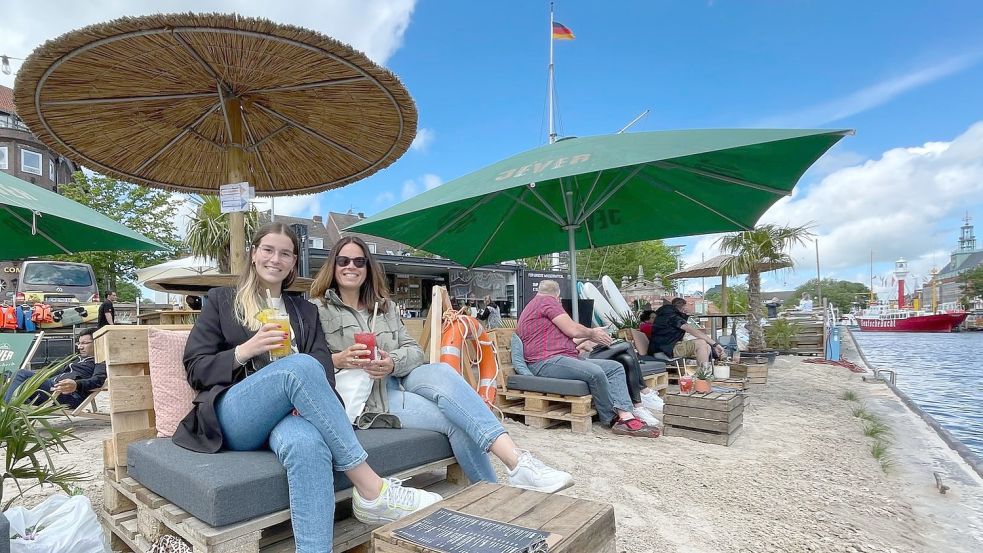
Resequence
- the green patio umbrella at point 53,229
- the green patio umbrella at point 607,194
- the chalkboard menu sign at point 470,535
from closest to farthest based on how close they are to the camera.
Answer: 1. the chalkboard menu sign at point 470,535
2. the green patio umbrella at point 607,194
3. the green patio umbrella at point 53,229

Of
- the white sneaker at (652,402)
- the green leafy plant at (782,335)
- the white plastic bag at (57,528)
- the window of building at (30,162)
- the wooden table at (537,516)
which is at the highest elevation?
the window of building at (30,162)

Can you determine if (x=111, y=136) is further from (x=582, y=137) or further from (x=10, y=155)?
(x=10, y=155)

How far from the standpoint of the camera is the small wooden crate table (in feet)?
12.7

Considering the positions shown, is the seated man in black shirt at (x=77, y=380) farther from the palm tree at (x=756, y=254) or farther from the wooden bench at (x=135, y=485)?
the palm tree at (x=756, y=254)

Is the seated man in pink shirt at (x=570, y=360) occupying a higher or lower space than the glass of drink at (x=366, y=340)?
lower

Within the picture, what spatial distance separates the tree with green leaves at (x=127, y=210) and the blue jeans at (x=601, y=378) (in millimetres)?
18390

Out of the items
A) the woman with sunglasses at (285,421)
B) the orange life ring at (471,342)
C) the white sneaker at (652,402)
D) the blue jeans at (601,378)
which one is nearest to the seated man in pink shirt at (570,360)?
the blue jeans at (601,378)

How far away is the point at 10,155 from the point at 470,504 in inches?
1452

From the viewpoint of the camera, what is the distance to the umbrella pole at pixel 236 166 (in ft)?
10.8

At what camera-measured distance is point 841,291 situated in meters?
96.8

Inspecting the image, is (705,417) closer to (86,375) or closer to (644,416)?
(644,416)

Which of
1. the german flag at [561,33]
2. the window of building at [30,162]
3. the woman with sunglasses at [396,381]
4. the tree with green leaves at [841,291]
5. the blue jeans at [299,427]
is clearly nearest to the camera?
the blue jeans at [299,427]

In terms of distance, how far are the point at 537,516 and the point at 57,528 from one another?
5.15 feet

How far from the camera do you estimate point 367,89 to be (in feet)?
10.3
